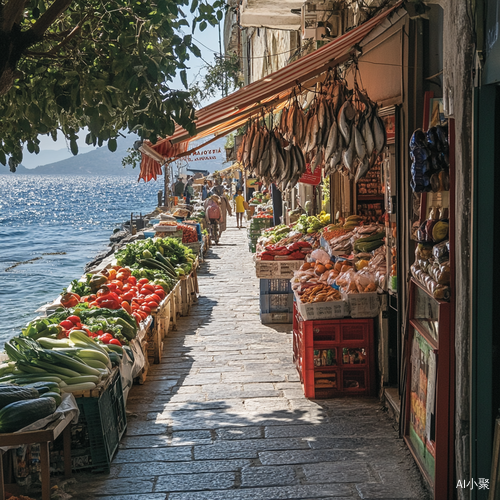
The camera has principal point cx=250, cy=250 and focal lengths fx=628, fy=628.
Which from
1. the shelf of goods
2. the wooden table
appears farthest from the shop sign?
the wooden table

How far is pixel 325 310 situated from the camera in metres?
6.55

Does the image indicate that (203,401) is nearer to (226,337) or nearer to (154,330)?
(154,330)

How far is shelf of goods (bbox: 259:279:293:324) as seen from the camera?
33.1 feet

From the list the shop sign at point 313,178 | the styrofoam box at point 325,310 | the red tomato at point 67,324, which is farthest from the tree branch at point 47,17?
the shop sign at point 313,178

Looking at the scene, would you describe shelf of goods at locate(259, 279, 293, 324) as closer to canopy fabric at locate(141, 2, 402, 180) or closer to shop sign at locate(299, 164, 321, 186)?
shop sign at locate(299, 164, 321, 186)

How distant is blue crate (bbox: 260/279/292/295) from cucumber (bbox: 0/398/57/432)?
5.98 m

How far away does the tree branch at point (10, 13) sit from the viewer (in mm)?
4090

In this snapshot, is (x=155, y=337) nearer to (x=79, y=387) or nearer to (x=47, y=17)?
(x=79, y=387)

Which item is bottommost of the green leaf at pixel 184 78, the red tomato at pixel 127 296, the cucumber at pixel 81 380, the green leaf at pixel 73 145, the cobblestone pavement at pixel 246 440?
the cobblestone pavement at pixel 246 440

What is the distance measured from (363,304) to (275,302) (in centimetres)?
366

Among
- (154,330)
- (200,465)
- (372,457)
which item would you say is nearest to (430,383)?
(372,457)

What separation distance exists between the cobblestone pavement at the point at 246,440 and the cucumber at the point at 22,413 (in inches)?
29.4

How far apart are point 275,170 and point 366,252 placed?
5.34 ft

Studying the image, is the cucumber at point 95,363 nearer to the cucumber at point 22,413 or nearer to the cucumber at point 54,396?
the cucumber at point 54,396
